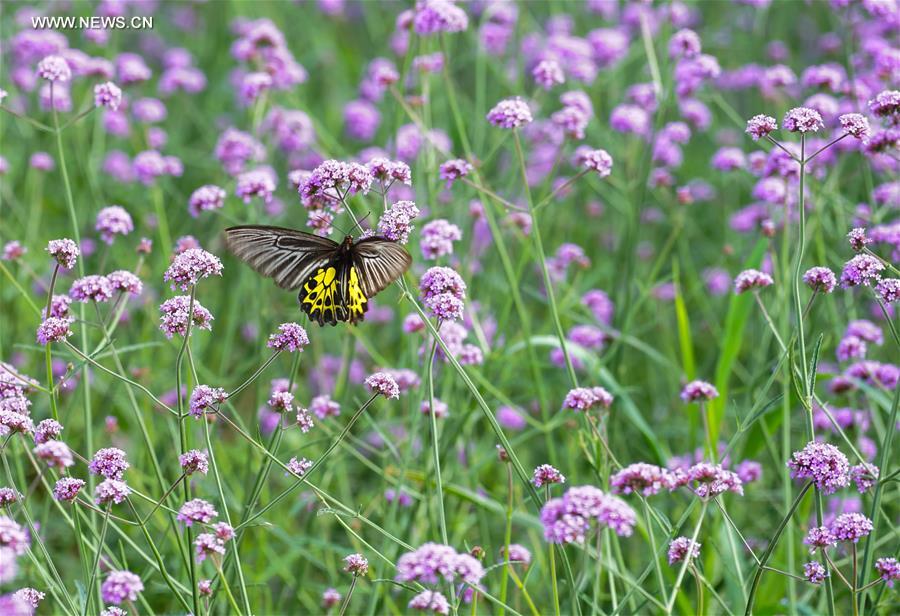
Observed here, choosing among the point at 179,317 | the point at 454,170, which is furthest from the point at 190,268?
the point at 454,170

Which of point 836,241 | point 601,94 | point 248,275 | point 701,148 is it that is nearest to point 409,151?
point 248,275

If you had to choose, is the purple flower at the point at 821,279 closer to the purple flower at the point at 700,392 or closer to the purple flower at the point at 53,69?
the purple flower at the point at 700,392

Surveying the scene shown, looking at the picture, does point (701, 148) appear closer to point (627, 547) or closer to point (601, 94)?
point (601, 94)

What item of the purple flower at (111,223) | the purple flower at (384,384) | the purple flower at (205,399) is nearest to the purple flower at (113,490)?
the purple flower at (205,399)

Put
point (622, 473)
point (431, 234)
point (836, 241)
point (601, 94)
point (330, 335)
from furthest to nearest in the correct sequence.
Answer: point (601, 94) → point (330, 335) → point (836, 241) → point (431, 234) → point (622, 473)

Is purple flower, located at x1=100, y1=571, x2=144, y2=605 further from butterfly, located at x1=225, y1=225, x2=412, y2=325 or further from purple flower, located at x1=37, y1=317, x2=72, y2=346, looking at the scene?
butterfly, located at x1=225, y1=225, x2=412, y2=325
